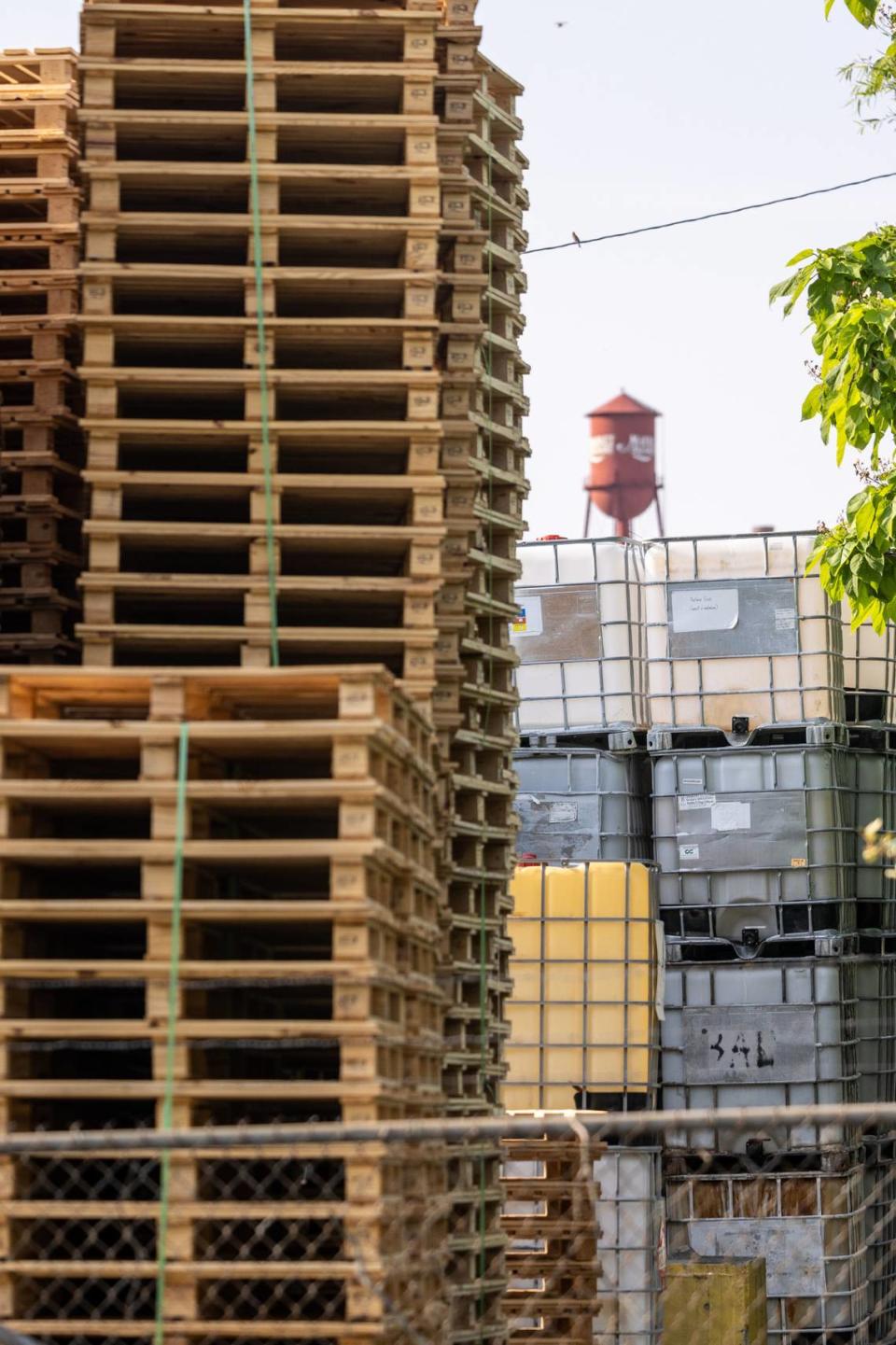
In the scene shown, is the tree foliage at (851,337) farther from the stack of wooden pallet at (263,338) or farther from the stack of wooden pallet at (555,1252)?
the stack of wooden pallet at (555,1252)

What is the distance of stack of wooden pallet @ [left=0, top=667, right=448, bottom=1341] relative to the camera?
17.9ft

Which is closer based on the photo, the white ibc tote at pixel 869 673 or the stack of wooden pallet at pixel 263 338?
the stack of wooden pallet at pixel 263 338

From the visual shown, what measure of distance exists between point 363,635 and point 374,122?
1968mm

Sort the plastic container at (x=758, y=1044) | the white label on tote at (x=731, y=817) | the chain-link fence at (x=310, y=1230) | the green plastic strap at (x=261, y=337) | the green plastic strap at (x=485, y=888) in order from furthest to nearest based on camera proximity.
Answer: the white label on tote at (x=731, y=817)
the plastic container at (x=758, y=1044)
the green plastic strap at (x=485, y=888)
the green plastic strap at (x=261, y=337)
the chain-link fence at (x=310, y=1230)

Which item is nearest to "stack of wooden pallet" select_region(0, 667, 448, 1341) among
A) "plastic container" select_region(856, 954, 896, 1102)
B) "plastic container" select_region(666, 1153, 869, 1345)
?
"plastic container" select_region(666, 1153, 869, 1345)

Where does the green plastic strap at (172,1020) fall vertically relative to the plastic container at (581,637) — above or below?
below

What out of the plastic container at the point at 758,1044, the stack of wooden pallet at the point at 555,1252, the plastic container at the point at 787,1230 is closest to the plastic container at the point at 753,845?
the plastic container at the point at 758,1044

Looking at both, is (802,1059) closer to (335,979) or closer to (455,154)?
(455,154)

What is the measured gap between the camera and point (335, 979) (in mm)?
5539

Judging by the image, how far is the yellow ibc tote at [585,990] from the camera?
41.0 feet

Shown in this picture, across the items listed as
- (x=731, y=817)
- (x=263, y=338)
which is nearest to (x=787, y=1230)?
(x=731, y=817)

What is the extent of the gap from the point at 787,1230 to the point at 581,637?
416 cm

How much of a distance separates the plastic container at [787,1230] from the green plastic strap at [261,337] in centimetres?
686

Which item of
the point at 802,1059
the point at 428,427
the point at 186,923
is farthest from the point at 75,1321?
the point at 802,1059
